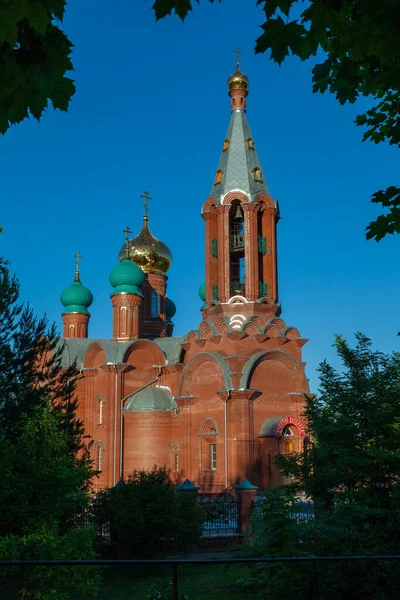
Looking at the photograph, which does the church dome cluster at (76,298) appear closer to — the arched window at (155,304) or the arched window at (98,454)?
the arched window at (155,304)

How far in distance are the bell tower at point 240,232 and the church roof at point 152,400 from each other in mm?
4136

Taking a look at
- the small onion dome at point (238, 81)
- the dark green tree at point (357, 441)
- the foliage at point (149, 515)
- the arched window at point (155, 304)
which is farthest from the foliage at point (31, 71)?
the arched window at point (155, 304)

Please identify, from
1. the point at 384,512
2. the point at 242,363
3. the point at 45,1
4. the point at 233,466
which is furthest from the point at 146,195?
the point at 45,1

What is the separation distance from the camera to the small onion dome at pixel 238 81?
27.4 m

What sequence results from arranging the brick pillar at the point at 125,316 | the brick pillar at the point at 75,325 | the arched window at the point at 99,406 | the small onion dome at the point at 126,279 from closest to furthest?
the arched window at the point at 99,406 < the brick pillar at the point at 125,316 < the small onion dome at the point at 126,279 < the brick pillar at the point at 75,325

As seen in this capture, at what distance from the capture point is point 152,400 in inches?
1057

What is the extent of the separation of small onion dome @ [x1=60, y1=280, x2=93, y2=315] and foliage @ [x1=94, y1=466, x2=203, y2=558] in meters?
22.6

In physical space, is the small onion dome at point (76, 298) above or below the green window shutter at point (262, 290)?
above

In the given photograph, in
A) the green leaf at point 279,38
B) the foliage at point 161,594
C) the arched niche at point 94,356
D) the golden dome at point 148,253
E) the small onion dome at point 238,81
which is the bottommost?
the foliage at point 161,594

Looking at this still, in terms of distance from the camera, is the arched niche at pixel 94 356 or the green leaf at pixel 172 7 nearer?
the green leaf at pixel 172 7

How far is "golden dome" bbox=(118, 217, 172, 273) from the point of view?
115 feet

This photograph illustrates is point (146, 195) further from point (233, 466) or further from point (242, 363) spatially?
point (233, 466)

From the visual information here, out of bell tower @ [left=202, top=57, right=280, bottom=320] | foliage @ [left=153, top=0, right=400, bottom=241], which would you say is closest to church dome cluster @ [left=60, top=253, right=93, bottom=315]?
bell tower @ [left=202, top=57, right=280, bottom=320]

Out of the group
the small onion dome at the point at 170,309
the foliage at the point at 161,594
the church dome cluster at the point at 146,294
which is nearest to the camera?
the foliage at the point at 161,594
